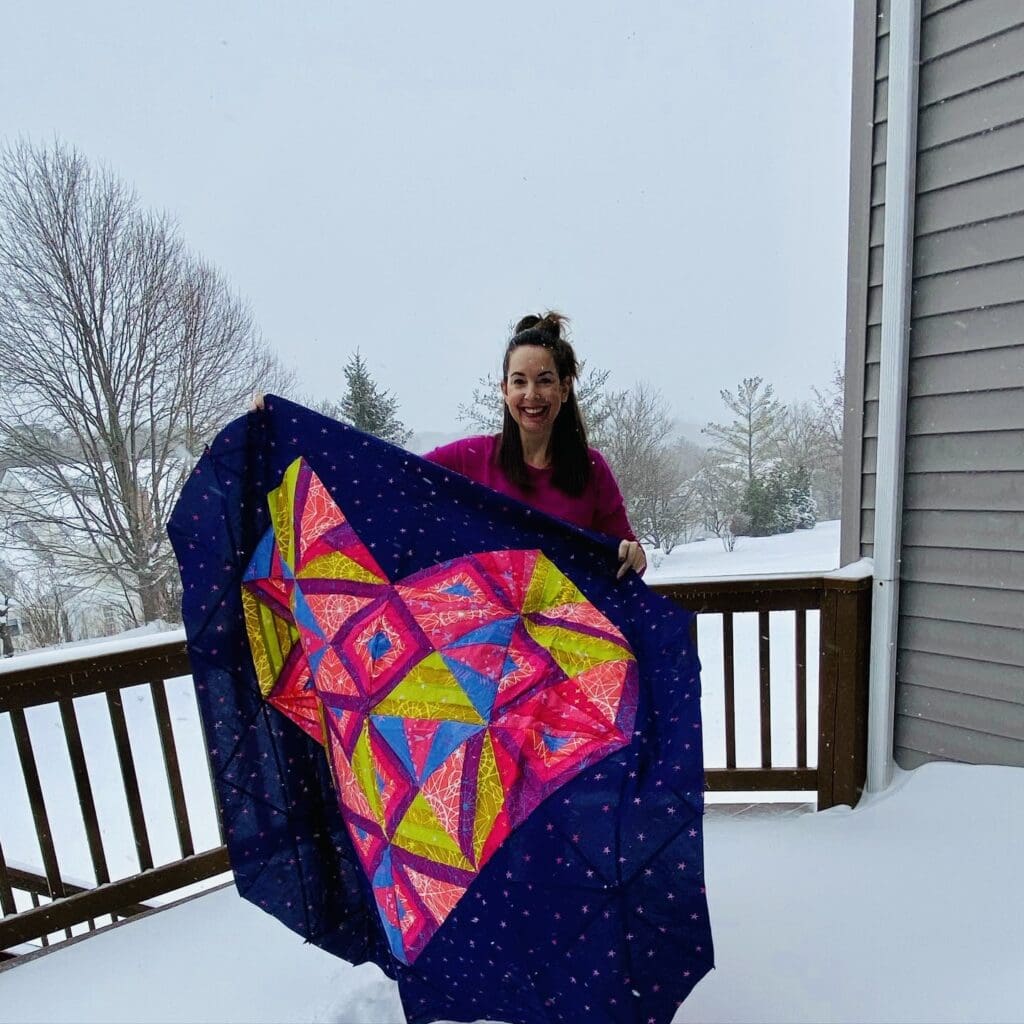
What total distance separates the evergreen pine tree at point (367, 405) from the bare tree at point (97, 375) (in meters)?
1.27

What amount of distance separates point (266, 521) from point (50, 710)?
7890 millimetres

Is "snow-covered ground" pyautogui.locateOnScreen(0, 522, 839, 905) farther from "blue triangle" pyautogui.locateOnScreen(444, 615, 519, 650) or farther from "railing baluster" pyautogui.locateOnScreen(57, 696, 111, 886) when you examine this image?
"blue triangle" pyautogui.locateOnScreen(444, 615, 519, 650)

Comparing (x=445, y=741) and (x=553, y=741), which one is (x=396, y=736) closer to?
(x=445, y=741)

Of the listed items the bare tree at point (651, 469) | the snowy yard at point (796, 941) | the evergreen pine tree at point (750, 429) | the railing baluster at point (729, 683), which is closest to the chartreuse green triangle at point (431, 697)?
the snowy yard at point (796, 941)

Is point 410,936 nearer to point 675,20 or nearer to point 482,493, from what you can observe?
point 482,493

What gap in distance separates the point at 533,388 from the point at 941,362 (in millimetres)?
1305

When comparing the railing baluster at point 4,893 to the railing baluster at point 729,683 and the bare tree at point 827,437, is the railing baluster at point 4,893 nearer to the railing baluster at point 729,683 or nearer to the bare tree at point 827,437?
the railing baluster at point 729,683

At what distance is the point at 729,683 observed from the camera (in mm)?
2197

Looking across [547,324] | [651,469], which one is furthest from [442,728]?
[651,469]

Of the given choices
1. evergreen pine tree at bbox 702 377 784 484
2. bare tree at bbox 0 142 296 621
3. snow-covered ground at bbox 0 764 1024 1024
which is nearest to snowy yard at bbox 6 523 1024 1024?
snow-covered ground at bbox 0 764 1024 1024

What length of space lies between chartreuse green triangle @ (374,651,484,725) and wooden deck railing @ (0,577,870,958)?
3.28ft

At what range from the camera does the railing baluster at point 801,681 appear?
212 centimetres

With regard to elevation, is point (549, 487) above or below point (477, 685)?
above

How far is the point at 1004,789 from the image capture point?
1867 mm
